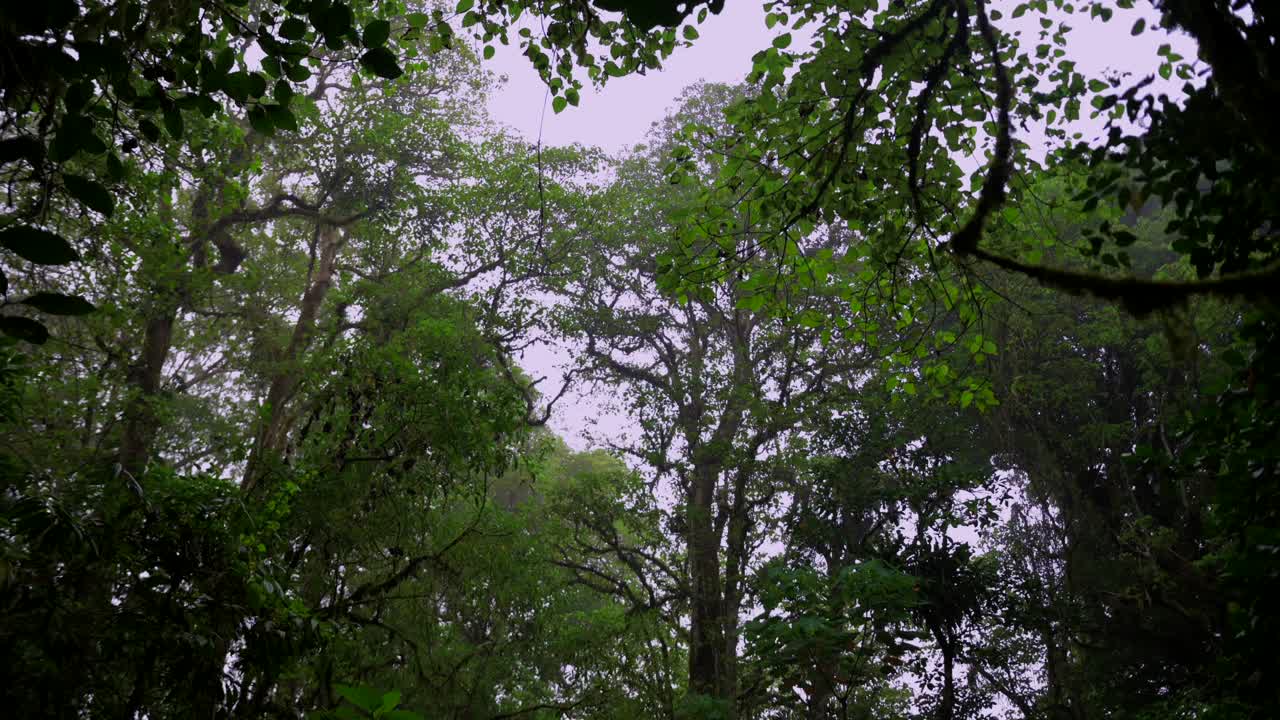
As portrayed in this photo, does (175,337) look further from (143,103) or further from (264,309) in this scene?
(143,103)

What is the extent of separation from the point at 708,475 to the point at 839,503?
174cm

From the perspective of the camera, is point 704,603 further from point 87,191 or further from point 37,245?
point 37,245

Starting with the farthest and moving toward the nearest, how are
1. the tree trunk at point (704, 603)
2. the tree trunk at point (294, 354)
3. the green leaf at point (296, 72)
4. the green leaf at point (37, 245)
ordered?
the tree trunk at point (704, 603), the tree trunk at point (294, 354), the green leaf at point (296, 72), the green leaf at point (37, 245)

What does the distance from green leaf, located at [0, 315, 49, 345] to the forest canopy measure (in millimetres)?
10

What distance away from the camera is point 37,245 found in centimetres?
105

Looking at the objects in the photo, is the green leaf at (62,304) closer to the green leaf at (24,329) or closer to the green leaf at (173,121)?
the green leaf at (24,329)

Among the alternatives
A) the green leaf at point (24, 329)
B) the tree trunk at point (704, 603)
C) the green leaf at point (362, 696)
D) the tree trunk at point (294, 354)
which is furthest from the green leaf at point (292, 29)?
the tree trunk at point (704, 603)

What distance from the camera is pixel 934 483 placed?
7.82 metres

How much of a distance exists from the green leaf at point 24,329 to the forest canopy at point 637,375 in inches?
0.4

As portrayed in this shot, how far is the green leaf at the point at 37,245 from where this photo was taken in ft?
3.39

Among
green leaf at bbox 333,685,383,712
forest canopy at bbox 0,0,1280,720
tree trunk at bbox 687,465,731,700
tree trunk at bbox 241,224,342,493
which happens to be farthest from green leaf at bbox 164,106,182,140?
tree trunk at bbox 687,465,731,700

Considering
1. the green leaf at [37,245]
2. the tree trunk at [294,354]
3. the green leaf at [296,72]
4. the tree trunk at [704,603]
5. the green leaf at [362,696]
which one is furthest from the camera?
the tree trunk at [704,603]

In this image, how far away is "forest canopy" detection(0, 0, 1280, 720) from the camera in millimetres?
1841

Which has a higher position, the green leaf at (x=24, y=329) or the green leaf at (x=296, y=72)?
the green leaf at (x=296, y=72)
